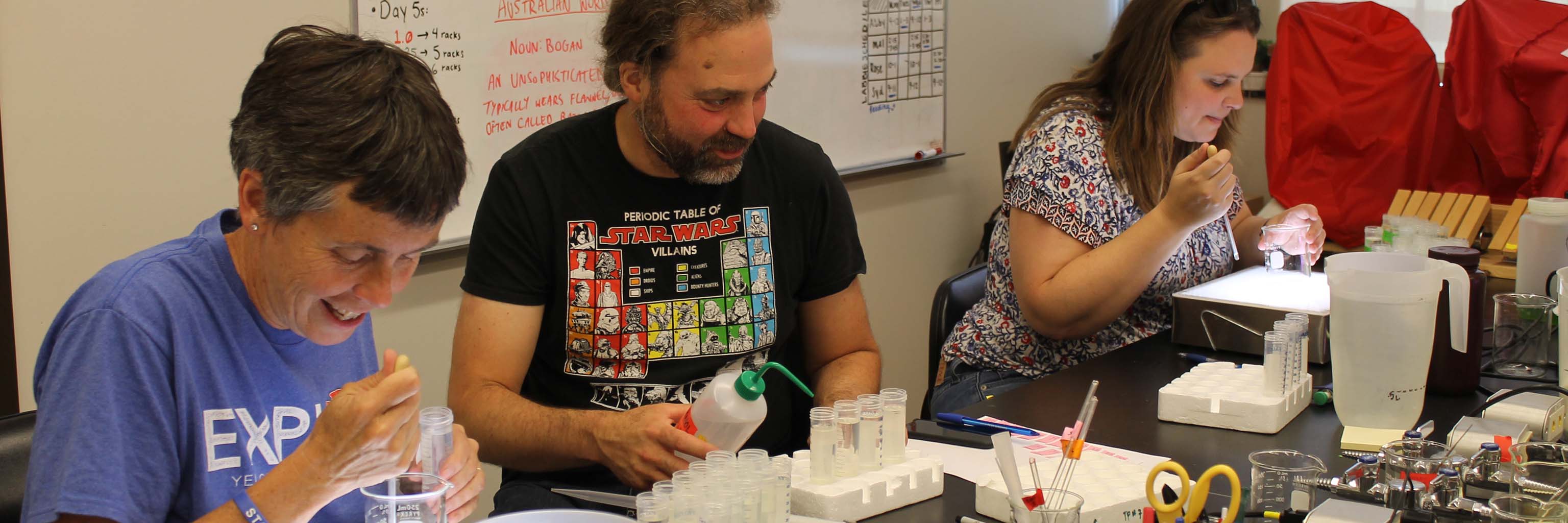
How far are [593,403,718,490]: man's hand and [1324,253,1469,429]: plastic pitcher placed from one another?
0.83 metres

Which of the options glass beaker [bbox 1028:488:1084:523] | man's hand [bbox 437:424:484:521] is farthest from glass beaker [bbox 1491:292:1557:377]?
man's hand [bbox 437:424:484:521]

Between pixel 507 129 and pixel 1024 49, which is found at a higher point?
pixel 1024 49

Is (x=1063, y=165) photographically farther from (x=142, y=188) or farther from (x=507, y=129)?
(x=142, y=188)

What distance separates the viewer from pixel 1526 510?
1.04m

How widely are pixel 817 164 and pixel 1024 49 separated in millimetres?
2385

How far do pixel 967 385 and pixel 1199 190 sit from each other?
0.53 m

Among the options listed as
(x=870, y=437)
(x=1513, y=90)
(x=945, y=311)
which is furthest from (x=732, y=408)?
(x=1513, y=90)

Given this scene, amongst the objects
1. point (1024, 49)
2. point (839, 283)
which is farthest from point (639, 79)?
point (1024, 49)

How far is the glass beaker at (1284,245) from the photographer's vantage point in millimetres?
2260

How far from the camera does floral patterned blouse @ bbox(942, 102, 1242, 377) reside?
6.97 feet

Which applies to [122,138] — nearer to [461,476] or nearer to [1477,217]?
[461,476]

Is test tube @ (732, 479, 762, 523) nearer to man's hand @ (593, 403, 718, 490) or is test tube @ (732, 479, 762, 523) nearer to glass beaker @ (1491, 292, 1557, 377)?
man's hand @ (593, 403, 718, 490)

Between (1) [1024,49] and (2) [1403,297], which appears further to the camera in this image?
(1) [1024,49]

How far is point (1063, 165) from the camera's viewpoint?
2.16 m
